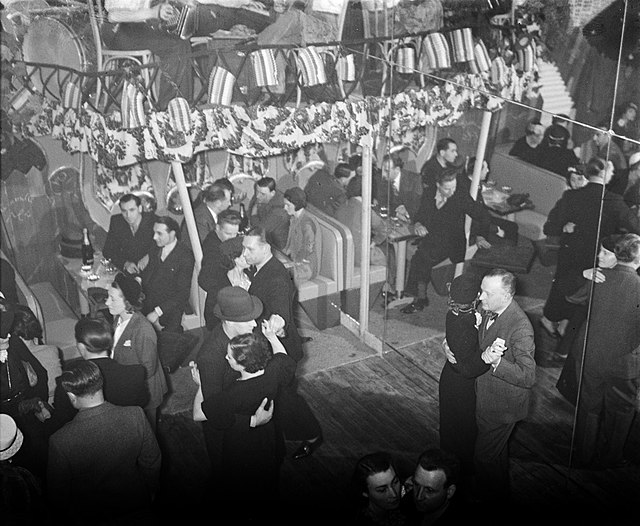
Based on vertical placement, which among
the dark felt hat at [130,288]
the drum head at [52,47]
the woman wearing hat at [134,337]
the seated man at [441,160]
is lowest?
the woman wearing hat at [134,337]

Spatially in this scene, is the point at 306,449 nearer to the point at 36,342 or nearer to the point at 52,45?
the point at 36,342

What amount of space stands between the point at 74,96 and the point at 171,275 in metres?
1.02

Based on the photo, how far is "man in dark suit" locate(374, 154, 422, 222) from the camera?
5.30 m

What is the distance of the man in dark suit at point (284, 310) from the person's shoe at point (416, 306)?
0.85m

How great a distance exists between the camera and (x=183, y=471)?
457 centimetres

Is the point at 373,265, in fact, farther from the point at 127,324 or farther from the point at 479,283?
the point at 127,324

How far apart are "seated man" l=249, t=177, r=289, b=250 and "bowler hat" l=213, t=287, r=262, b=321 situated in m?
0.40

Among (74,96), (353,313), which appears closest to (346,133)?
(353,313)

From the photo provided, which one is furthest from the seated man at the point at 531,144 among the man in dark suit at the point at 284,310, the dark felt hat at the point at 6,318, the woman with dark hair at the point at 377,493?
the dark felt hat at the point at 6,318

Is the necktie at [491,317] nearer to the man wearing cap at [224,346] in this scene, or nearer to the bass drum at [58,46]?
the man wearing cap at [224,346]

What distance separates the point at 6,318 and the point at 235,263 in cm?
116

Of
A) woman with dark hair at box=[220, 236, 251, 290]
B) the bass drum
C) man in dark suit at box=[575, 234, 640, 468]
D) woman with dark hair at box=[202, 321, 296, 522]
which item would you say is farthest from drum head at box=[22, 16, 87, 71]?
man in dark suit at box=[575, 234, 640, 468]

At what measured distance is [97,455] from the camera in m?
4.07

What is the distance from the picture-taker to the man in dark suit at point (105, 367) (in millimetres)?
4168
